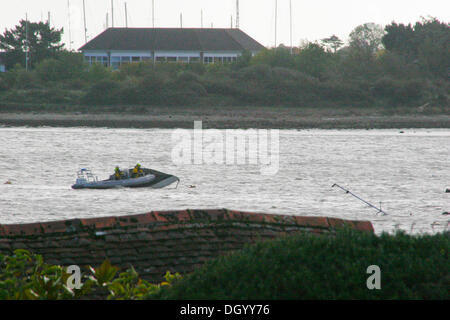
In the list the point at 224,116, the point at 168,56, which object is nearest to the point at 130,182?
the point at 224,116

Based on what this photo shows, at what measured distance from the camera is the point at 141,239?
9781 millimetres

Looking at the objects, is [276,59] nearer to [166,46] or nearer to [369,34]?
[166,46]

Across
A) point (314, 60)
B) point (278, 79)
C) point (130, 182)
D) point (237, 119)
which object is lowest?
point (130, 182)

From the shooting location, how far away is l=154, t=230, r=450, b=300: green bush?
693cm

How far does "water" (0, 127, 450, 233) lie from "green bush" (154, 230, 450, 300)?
11.1 feet

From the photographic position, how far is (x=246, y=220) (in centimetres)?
1070

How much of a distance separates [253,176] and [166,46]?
232 ft

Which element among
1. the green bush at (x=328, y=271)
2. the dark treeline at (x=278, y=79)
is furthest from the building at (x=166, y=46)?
the green bush at (x=328, y=271)

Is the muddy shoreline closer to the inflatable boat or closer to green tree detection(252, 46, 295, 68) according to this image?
green tree detection(252, 46, 295, 68)

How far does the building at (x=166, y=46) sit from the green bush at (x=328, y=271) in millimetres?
98071
